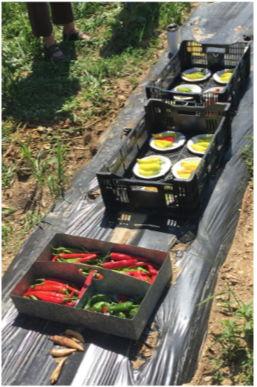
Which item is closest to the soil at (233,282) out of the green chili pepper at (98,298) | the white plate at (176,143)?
the green chili pepper at (98,298)

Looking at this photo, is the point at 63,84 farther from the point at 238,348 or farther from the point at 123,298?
the point at 238,348

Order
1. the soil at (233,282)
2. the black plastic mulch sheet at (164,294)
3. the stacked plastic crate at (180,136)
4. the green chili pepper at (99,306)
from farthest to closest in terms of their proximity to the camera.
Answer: the stacked plastic crate at (180,136) → the green chili pepper at (99,306) → the black plastic mulch sheet at (164,294) → the soil at (233,282)

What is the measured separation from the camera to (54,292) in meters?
4.76

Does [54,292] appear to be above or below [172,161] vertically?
below

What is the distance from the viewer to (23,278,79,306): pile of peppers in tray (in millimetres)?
4645

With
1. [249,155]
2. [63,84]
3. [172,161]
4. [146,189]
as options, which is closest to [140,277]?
[146,189]

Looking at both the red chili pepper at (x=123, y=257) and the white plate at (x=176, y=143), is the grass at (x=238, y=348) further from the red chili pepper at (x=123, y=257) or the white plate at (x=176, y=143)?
the white plate at (x=176, y=143)

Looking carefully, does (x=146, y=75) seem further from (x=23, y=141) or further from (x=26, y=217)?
(x=26, y=217)

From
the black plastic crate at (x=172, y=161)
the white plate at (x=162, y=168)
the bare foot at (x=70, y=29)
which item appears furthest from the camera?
the bare foot at (x=70, y=29)

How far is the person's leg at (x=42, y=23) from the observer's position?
8477mm

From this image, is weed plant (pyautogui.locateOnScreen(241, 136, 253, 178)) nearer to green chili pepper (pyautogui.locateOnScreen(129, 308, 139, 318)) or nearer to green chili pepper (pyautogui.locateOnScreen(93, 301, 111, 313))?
green chili pepper (pyautogui.locateOnScreen(129, 308, 139, 318))

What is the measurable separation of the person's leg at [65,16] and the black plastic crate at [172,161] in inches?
151

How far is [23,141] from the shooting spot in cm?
731

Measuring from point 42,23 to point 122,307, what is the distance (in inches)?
253
